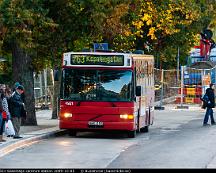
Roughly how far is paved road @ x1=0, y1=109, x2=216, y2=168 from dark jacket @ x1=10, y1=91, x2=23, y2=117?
1.11 m

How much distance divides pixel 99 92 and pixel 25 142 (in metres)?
3.45

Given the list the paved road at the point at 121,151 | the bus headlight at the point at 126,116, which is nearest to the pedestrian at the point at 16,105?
the paved road at the point at 121,151

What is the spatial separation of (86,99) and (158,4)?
47.1 ft

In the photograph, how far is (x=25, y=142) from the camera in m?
22.7

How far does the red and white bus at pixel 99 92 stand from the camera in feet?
81.6

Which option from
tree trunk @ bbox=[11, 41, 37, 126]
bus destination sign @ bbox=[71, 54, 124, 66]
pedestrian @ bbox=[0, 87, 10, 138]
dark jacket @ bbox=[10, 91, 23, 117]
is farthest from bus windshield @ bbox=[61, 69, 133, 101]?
tree trunk @ bbox=[11, 41, 37, 126]

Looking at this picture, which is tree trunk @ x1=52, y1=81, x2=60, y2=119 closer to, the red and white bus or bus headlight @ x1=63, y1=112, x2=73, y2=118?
bus headlight @ x1=63, y1=112, x2=73, y2=118

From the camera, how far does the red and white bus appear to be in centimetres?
2488

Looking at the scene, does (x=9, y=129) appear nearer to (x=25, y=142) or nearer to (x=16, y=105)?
(x=16, y=105)

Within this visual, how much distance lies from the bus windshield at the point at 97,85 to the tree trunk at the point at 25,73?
4.80 metres

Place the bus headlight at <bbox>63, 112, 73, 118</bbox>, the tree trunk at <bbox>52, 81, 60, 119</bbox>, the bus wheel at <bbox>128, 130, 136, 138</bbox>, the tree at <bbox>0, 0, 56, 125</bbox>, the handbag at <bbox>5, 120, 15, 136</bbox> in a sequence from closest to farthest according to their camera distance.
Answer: the handbag at <bbox>5, 120, 15, 136</bbox>
the bus headlight at <bbox>63, 112, 73, 118</bbox>
the bus wheel at <bbox>128, 130, 136, 138</bbox>
the tree at <bbox>0, 0, 56, 125</bbox>
the tree trunk at <bbox>52, 81, 60, 119</bbox>

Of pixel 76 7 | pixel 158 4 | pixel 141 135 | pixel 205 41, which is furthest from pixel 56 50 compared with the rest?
pixel 205 41

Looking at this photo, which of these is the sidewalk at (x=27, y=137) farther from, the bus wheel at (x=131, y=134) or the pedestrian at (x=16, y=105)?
the bus wheel at (x=131, y=134)

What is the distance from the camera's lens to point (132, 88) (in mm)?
24938
